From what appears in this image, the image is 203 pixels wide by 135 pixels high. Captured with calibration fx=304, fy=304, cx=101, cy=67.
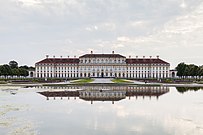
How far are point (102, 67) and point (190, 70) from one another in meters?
21.2

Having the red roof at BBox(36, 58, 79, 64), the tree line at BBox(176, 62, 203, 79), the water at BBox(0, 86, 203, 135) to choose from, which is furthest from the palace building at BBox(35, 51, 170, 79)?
the water at BBox(0, 86, 203, 135)

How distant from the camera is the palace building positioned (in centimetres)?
6644

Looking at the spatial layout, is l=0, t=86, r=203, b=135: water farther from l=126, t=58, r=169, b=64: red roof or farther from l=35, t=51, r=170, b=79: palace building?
l=126, t=58, r=169, b=64: red roof

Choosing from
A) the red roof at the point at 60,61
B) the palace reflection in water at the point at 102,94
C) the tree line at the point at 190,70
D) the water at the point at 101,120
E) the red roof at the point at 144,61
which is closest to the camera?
the water at the point at 101,120

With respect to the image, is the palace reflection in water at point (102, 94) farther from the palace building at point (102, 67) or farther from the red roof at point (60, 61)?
the red roof at point (60, 61)

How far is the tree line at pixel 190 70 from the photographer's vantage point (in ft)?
159

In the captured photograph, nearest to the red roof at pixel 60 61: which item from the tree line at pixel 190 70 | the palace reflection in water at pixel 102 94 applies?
the tree line at pixel 190 70

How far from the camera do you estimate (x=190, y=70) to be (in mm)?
52531

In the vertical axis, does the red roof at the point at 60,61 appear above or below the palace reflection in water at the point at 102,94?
above

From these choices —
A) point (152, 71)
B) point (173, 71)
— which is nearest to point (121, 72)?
point (152, 71)

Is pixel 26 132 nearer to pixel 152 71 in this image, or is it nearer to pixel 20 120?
pixel 20 120

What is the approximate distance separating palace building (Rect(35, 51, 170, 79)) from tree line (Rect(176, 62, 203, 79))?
25.1 feet

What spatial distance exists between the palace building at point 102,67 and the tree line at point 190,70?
25.1 ft

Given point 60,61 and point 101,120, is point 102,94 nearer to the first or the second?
point 101,120
